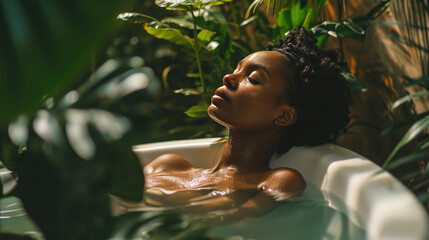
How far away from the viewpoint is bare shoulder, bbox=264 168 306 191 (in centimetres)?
159

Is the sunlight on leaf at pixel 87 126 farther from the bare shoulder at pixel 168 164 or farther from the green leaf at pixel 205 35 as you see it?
the green leaf at pixel 205 35

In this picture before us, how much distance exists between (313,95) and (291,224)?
0.67 meters

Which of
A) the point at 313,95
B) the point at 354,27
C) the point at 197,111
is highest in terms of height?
the point at 354,27

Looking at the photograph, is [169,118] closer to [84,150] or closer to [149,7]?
[149,7]

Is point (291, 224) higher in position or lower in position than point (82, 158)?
lower

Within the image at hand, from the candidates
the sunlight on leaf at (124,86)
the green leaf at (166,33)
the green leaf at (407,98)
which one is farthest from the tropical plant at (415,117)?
the green leaf at (166,33)

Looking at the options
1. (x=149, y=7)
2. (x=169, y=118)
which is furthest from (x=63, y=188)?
(x=149, y=7)

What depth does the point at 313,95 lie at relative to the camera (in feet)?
6.11

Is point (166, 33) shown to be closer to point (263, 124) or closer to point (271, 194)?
point (263, 124)

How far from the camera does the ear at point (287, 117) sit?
179cm

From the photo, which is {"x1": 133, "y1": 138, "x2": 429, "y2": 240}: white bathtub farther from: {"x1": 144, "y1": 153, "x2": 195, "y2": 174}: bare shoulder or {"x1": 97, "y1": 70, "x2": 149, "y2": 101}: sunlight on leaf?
{"x1": 97, "y1": 70, "x2": 149, "y2": 101}: sunlight on leaf

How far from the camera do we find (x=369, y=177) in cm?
131

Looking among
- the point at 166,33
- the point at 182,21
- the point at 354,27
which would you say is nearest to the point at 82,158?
the point at 354,27

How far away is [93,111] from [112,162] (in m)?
0.07
